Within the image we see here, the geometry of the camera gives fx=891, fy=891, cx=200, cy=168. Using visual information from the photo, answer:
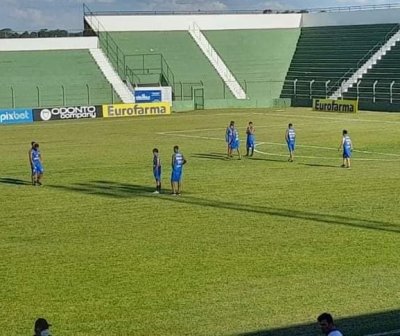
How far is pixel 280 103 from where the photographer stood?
80.7m

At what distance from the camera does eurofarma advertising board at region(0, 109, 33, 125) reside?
66125 millimetres

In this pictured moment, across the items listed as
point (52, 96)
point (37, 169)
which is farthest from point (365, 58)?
point (37, 169)

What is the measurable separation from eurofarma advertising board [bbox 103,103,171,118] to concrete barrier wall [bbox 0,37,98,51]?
1264 centimetres

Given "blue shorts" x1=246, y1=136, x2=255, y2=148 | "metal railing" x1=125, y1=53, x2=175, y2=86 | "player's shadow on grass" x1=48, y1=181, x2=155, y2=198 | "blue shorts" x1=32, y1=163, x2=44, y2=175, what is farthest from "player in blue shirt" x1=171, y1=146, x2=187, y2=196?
"metal railing" x1=125, y1=53, x2=175, y2=86

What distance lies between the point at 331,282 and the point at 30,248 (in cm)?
781

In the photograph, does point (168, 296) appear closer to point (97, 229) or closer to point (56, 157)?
Answer: point (97, 229)

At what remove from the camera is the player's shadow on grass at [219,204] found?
23.9m

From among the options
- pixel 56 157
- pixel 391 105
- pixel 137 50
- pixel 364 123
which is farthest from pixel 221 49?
pixel 56 157

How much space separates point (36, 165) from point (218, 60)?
181 ft

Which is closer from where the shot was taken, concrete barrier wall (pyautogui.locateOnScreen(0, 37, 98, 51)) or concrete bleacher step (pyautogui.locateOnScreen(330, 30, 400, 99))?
concrete bleacher step (pyautogui.locateOnScreen(330, 30, 400, 99))

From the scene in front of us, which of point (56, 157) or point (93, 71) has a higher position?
point (93, 71)

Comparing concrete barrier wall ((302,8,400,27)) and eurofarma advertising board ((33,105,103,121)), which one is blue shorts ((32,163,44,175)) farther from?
concrete barrier wall ((302,8,400,27))

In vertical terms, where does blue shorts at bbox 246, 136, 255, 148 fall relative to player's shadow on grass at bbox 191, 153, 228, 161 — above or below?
above

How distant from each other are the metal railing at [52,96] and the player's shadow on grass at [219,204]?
4085 centimetres
